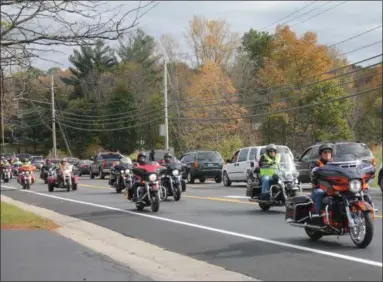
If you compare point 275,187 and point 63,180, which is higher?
point 275,187

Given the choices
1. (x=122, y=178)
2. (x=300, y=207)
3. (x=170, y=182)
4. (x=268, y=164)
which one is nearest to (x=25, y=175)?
(x=122, y=178)

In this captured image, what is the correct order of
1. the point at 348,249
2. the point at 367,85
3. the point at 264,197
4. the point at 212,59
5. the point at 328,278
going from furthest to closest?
the point at 212,59 → the point at 367,85 → the point at 264,197 → the point at 348,249 → the point at 328,278

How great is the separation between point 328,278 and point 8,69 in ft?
20.3

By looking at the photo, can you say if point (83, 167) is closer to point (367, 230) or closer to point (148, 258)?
point (148, 258)

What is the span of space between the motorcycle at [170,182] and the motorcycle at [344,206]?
9.13 metres

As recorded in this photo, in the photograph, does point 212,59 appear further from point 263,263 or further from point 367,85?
point 263,263

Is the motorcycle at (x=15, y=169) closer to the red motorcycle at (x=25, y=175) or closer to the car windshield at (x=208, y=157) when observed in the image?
the red motorcycle at (x=25, y=175)

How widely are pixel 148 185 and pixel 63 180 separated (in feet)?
40.4

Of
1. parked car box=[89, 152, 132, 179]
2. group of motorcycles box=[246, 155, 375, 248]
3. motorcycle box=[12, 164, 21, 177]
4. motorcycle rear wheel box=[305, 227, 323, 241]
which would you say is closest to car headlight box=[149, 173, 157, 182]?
group of motorcycles box=[246, 155, 375, 248]

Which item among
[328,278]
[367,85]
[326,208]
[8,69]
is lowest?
[328,278]

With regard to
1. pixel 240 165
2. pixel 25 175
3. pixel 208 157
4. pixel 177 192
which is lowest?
pixel 177 192

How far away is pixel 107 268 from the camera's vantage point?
321 inches

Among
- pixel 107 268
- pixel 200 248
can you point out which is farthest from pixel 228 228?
pixel 107 268

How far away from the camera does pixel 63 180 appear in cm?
2766
